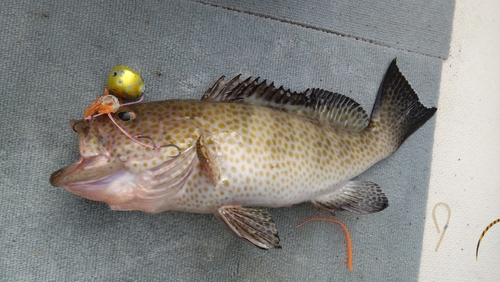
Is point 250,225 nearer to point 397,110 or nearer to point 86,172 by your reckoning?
point 86,172

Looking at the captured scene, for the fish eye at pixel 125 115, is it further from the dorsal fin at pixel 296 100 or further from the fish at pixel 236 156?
the dorsal fin at pixel 296 100

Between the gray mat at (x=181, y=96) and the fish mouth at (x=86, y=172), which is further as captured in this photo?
the gray mat at (x=181, y=96)

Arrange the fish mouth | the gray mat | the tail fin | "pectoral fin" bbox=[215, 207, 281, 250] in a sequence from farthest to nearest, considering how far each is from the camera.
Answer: the tail fin < the gray mat < "pectoral fin" bbox=[215, 207, 281, 250] < the fish mouth

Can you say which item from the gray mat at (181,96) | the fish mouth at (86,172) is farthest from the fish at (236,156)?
the gray mat at (181,96)

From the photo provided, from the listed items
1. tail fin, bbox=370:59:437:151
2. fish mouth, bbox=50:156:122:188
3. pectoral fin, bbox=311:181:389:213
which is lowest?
pectoral fin, bbox=311:181:389:213

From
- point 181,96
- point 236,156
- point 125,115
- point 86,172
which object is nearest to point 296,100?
point 236,156

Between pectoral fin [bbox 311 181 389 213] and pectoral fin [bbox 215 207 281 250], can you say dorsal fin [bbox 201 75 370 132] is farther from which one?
pectoral fin [bbox 215 207 281 250]

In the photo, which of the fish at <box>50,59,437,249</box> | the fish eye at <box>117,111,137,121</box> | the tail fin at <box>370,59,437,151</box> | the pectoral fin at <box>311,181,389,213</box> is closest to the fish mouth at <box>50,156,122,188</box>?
the fish at <box>50,59,437,249</box>
